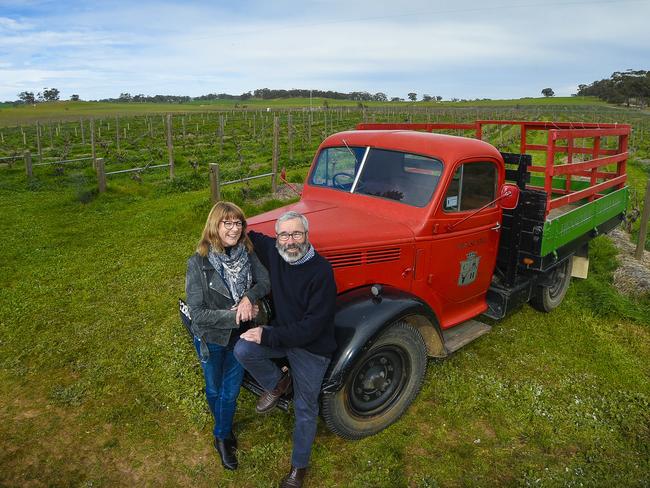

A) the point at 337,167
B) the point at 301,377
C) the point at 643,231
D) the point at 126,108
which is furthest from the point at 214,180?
the point at 126,108

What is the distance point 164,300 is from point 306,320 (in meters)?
3.79

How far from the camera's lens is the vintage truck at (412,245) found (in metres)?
3.43

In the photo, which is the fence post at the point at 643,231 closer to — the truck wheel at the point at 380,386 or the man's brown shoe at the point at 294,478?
the truck wheel at the point at 380,386

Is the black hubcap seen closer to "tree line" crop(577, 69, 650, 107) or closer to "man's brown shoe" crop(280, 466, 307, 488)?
"man's brown shoe" crop(280, 466, 307, 488)

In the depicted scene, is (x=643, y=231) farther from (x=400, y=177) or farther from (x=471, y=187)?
(x=400, y=177)

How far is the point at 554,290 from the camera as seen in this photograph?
579 cm

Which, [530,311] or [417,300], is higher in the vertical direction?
[417,300]

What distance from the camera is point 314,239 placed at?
3447 millimetres

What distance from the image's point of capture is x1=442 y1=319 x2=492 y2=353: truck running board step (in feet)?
13.8

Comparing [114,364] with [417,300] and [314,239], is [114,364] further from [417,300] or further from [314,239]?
[417,300]

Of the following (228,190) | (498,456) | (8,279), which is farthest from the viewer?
(228,190)

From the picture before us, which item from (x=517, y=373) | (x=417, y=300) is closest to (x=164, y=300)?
(x=417, y=300)

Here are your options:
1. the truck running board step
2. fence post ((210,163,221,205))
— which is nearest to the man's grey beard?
the truck running board step

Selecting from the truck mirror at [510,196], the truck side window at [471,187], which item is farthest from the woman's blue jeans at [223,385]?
the truck mirror at [510,196]
